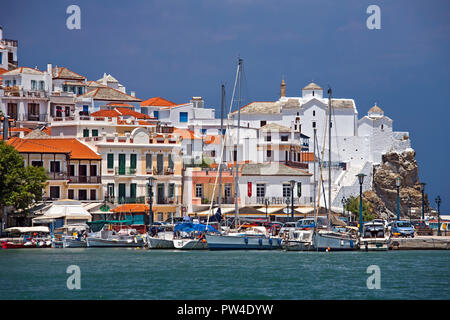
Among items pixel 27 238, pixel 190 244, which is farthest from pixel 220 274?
pixel 27 238

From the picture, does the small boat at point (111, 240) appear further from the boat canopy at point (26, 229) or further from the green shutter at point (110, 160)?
the green shutter at point (110, 160)

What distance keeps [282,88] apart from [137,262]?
7190 centimetres

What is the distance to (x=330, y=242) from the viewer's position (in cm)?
6900

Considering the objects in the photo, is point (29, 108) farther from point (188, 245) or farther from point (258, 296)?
point (258, 296)

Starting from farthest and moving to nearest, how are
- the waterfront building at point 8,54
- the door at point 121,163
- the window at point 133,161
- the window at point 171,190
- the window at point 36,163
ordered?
the waterfront building at point 8,54
the window at point 171,190
the window at point 133,161
the door at point 121,163
the window at point 36,163

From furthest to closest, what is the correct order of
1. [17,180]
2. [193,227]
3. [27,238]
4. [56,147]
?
[56,147] → [17,180] → [193,227] → [27,238]

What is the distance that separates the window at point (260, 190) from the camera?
88688mm

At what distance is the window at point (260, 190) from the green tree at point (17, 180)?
20082 millimetres

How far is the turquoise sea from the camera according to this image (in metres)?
47.4

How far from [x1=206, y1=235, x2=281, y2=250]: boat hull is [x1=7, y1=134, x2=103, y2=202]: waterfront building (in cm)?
1652

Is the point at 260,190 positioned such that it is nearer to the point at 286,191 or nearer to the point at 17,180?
the point at 286,191

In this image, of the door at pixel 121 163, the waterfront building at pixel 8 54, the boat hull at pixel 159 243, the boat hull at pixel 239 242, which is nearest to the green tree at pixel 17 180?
the door at pixel 121 163

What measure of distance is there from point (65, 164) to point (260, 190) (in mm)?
17821

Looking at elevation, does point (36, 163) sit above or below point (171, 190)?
above
